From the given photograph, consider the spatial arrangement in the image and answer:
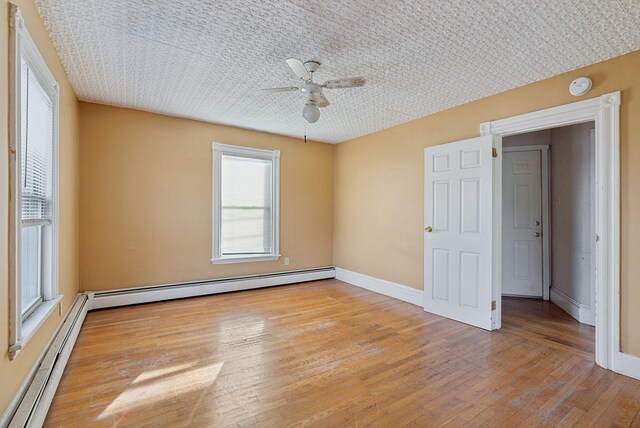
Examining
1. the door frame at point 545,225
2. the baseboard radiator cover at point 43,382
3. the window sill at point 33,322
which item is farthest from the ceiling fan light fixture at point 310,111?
the door frame at point 545,225

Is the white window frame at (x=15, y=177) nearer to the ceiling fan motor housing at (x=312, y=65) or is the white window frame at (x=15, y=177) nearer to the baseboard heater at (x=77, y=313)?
the baseboard heater at (x=77, y=313)

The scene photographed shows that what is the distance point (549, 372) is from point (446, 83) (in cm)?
275

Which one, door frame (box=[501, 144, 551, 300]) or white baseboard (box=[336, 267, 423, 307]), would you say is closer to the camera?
white baseboard (box=[336, 267, 423, 307])

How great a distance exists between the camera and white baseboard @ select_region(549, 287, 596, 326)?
344cm

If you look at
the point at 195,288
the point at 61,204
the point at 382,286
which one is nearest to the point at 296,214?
the point at 382,286

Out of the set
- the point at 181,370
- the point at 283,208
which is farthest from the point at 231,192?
the point at 181,370

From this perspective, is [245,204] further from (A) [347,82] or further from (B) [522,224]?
(B) [522,224]

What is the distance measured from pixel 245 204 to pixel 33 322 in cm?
322

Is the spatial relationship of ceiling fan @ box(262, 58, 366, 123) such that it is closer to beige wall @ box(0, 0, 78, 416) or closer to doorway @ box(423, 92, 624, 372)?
beige wall @ box(0, 0, 78, 416)

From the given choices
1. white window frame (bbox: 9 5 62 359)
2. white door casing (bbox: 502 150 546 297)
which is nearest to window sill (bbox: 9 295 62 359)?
white window frame (bbox: 9 5 62 359)

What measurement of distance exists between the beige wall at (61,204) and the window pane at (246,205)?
185cm

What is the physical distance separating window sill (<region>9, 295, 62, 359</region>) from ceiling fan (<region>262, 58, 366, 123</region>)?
7.57 feet

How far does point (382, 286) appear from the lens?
4.74 metres

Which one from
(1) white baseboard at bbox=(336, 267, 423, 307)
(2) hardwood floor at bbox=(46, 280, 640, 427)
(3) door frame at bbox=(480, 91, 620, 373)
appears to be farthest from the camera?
(1) white baseboard at bbox=(336, 267, 423, 307)
